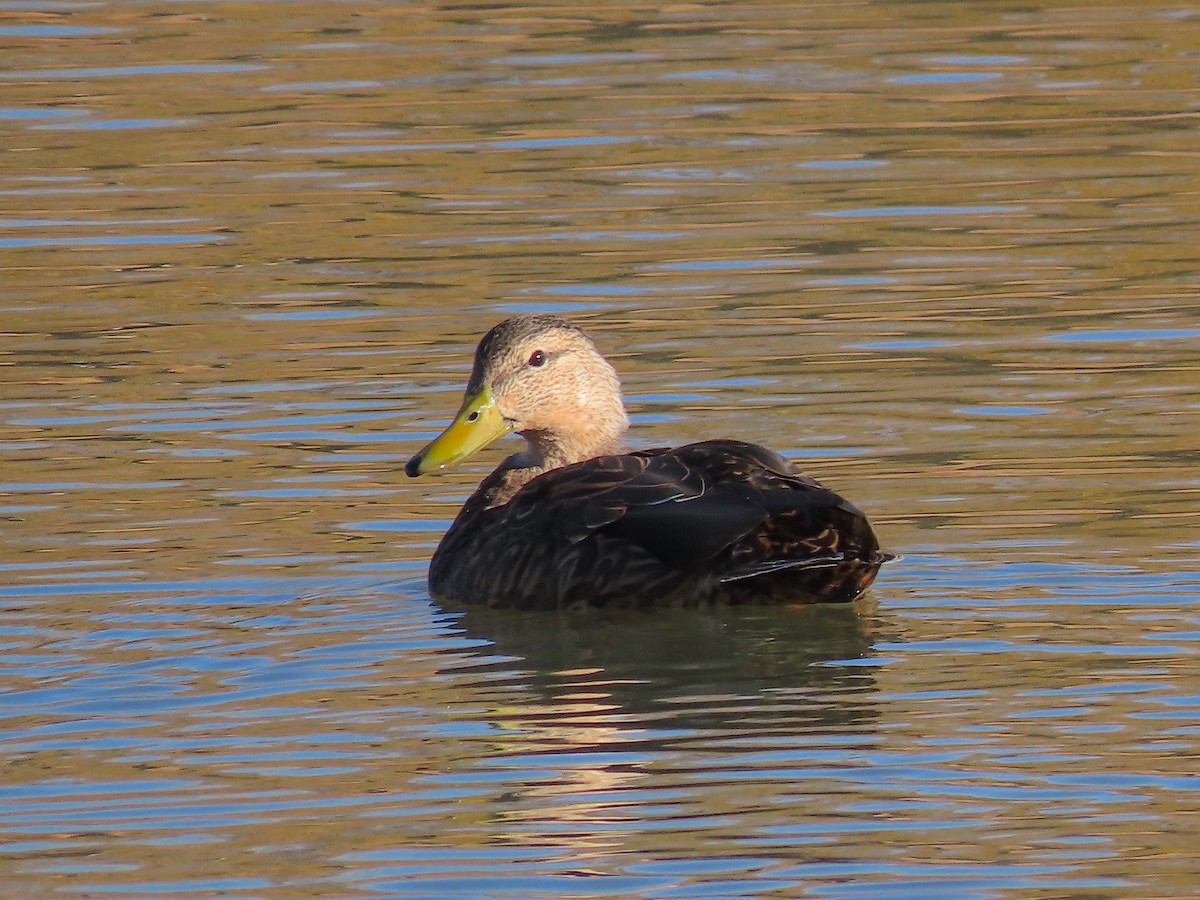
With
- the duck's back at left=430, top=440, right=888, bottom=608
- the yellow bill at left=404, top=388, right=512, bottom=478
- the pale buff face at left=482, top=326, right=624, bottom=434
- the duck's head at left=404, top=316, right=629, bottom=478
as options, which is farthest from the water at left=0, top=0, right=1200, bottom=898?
the pale buff face at left=482, top=326, right=624, bottom=434

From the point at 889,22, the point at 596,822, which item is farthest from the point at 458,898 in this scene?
the point at 889,22

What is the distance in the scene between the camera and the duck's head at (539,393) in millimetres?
9156

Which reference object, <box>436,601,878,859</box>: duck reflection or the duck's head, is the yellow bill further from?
<box>436,601,878,859</box>: duck reflection

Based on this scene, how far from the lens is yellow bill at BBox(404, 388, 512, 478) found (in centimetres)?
903

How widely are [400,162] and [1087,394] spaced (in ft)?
19.8

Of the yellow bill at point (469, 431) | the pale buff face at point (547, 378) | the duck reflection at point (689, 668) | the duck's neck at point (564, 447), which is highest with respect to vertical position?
the pale buff face at point (547, 378)

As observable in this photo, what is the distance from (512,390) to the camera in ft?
30.1

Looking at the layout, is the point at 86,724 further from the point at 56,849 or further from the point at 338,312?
the point at 338,312

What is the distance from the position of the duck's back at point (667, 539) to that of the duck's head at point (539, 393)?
405 millimetres

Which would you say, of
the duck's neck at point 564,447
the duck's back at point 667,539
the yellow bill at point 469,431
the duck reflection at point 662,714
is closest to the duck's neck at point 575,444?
the duck's neck at point 564,447

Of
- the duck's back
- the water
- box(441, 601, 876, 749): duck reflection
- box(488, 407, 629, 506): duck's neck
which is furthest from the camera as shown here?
box(488, 407, 629, 506): duck's neck

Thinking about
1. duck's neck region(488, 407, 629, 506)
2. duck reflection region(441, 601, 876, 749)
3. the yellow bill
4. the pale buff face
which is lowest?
duck reflection region(441, 601, 876, 749)

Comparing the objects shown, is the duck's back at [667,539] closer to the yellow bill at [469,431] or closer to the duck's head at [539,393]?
the yellow bill at [469,431]

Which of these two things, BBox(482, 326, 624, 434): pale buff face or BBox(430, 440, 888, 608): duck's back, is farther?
BBox(482, 326, 624, 434): pale buff face
